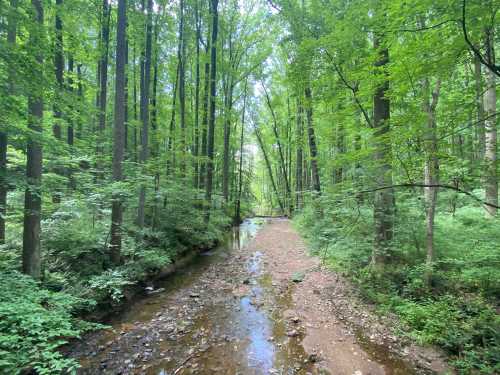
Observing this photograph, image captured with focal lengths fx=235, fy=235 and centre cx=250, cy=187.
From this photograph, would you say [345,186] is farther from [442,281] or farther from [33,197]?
[33,197]

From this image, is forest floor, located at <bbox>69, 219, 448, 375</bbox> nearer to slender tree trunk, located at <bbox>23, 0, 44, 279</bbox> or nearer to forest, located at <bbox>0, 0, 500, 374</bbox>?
forest, located at <bbox>0, 0, 500, 374</bbox>

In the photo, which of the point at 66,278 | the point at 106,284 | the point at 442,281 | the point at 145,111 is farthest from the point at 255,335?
the point at 145,111

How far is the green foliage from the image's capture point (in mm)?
2568

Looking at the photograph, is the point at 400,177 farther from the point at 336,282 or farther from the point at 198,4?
the point at 198,4

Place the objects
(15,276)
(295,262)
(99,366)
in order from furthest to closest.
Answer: (295,262), (15,276), (99,366)

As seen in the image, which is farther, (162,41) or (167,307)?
(162,41)

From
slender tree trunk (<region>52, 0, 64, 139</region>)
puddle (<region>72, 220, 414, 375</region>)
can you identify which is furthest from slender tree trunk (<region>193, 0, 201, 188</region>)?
puddle (<region>72, 220, 414, 375</region>)

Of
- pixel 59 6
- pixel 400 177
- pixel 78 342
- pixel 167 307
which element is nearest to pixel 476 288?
pixel 400 177

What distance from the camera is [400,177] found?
4812mm

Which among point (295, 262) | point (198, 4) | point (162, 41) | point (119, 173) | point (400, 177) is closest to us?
point (400, 177)

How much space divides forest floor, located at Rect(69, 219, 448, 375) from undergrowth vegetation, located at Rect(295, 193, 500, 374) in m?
0.30

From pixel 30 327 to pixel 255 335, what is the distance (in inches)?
127

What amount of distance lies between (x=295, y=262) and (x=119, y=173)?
6121mm

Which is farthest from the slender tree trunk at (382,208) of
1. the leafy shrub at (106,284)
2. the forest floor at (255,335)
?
the leafy shrub at (106,284)
